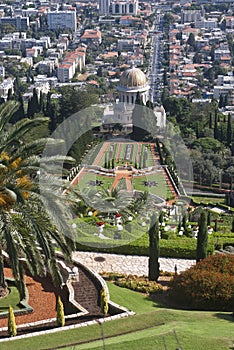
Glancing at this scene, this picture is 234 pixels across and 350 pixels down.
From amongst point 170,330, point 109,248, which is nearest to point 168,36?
point 109,248

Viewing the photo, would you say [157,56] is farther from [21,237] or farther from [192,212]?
[21,237]

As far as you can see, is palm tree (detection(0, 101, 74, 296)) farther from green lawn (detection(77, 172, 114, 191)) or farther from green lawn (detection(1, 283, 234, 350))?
green lawn (detection(77, 172, 114, 191))

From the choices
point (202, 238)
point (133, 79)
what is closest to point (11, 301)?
point (202, 238)

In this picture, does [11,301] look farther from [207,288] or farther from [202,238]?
[202,238]

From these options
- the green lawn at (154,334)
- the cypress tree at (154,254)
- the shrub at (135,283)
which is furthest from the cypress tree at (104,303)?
the cypress tree at (154,254)

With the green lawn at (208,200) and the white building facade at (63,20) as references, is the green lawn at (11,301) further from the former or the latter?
the white building facade at (63,20)
